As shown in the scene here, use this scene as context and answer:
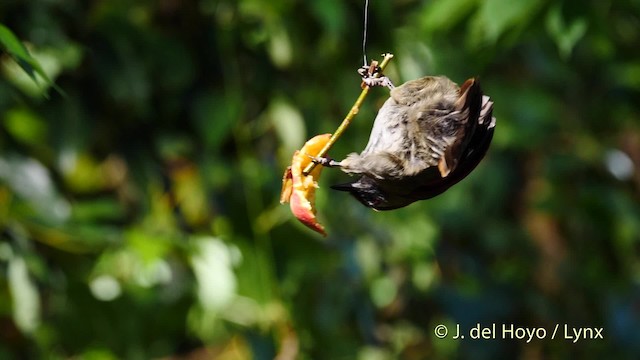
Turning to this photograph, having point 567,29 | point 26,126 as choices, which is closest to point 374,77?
point 567,29

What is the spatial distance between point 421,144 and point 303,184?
12 cm

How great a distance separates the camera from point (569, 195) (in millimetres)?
3242

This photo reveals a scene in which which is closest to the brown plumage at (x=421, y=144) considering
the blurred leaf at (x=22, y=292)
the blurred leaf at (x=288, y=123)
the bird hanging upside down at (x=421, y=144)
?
the bird hanging upside down at (x=421, y=144)

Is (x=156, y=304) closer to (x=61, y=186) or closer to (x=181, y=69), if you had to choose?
(x=61, y=186)

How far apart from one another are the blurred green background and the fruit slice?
0.54 meters

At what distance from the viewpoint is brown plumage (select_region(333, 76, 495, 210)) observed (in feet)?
3.21

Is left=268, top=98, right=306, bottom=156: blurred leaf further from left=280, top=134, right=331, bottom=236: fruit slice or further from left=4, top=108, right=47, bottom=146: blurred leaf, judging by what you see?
left=280, top=134, right=331, bottom=236: fruit slice

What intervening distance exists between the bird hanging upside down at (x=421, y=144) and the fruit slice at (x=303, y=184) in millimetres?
29

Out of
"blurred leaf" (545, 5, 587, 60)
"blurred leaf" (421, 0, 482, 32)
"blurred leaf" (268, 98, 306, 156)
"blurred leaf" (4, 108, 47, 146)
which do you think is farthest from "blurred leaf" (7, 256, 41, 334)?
"blurred leaf" (545, 5, 587, 60)

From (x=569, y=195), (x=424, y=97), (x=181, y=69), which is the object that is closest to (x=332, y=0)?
(x=181, y=69)

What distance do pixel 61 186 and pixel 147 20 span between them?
40cm

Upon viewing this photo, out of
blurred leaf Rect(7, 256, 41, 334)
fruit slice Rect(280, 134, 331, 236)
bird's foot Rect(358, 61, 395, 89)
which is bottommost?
fruit slice Rect(280, 134, 331, 236)

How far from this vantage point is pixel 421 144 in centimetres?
100

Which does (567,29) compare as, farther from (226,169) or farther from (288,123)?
(226,169)
